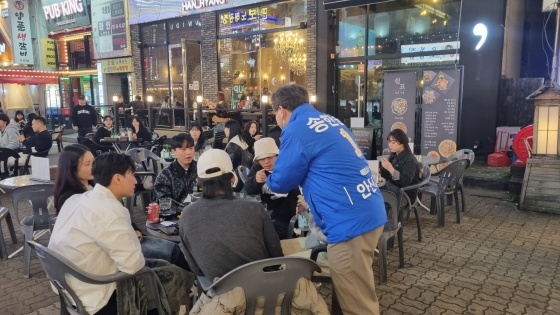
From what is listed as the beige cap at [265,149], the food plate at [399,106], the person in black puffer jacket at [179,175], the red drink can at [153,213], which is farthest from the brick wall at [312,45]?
the red drink can at [153,213]

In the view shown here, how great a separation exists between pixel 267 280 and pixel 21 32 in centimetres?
2123

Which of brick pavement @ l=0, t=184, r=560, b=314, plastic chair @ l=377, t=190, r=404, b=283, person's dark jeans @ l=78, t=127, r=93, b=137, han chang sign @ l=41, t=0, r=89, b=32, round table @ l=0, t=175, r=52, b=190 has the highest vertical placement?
han chang sign @ l=41, t=0, r=89, b=32

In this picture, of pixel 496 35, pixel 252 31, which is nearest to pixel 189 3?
pixel 252 31

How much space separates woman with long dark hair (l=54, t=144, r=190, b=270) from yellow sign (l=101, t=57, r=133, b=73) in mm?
14402

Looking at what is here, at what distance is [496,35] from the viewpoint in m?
9.28

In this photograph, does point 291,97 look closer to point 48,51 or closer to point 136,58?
point 136,58

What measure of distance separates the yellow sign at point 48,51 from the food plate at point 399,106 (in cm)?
1795

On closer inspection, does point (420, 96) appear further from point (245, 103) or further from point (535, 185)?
point (245, 103)

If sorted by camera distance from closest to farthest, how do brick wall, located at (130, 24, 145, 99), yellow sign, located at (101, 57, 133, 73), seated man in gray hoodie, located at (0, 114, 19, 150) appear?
seated man in gray hoodie, located at (0, 114, 19, 150) → brick wall, located at (130, 24, 145, 99) → yellow sign, located at (101, 57, 133, 73)

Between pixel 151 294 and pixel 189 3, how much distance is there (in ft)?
44.8

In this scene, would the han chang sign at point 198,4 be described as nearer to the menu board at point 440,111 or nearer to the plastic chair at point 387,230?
the menu board at point 440,111

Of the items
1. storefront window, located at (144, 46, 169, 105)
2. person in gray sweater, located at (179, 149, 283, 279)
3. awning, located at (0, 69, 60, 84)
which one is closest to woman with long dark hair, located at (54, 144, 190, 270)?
person in gray sweater, located at (179, 149, 283, 279)

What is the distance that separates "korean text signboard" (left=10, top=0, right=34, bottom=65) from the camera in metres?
18.3

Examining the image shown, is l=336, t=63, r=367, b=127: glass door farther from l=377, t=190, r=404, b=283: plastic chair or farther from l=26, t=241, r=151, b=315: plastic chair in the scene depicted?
l=26, t=241, r=151, b=315: plastic chair
